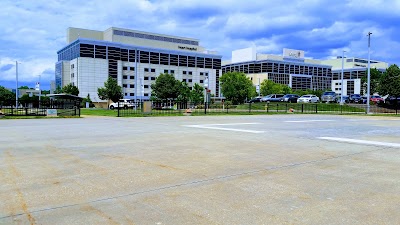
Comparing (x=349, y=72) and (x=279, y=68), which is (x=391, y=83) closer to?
(x=279, y=68)

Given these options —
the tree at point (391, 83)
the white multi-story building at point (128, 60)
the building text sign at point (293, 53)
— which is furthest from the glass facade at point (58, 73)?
the building text sign at point (293, 53)

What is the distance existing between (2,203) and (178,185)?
265 centimetres

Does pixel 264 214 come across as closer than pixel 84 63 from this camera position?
Yes

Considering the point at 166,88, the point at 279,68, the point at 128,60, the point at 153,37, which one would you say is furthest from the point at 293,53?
the point at 166,88

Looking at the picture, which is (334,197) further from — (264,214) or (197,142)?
(197,142)

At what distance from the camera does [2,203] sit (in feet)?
15.6

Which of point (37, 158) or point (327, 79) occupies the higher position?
point (327, 79)

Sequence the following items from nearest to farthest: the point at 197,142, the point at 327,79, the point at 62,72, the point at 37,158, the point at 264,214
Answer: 1. the point at 264,214
2. the point at 37,158
3. the point at 197,142
4. the point at 62,72
5. the point at 327,79

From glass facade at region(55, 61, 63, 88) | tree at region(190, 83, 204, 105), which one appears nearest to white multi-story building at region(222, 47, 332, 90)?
tree at region(190, 83, 204, 105)

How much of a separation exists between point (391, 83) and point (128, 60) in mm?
81784

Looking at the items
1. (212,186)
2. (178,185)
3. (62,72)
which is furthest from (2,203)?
(62,72)

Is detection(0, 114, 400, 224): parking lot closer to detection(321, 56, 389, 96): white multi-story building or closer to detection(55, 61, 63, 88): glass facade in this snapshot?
detection(55, 61, 63, 88): glass facade

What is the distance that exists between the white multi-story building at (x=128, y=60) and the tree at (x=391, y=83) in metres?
58.2

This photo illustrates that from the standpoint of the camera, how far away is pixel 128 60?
116 m
